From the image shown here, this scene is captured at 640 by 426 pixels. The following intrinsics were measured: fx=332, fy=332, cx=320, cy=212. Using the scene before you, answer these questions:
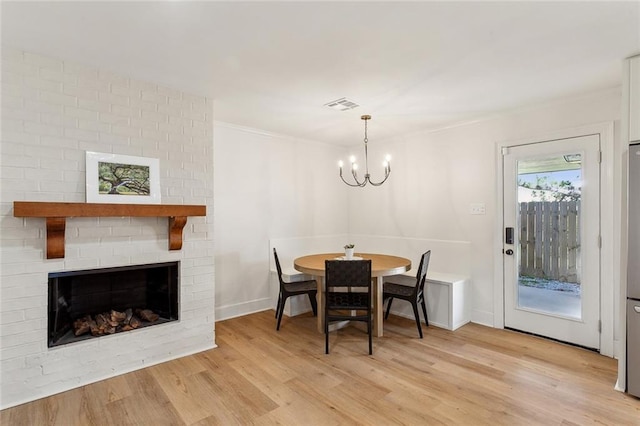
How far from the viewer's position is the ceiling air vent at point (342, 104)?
3270 mm

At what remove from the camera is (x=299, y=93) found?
3078 mm

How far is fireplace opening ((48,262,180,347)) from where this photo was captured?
254 cm

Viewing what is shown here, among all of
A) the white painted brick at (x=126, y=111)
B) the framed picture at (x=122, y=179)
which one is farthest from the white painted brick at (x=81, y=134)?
the white painted brick at (x=126, y=111)

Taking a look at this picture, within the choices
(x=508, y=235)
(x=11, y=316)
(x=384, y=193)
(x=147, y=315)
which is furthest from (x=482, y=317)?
(x=11, y=316)

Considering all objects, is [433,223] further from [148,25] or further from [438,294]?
[148,25]

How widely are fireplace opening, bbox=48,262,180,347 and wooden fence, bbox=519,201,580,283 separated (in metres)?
3.54

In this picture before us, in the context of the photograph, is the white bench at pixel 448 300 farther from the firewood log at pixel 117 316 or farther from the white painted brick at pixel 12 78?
the white painted brick at pixel 12 78

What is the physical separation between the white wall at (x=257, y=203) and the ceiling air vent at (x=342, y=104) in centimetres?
136

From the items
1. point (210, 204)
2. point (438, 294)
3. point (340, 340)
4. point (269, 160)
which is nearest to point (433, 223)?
point (438, 294)

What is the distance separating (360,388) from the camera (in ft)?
8.09

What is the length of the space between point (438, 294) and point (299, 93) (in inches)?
104

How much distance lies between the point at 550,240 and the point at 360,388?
2441mm

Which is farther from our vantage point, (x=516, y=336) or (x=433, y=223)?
(x=433, y=223)

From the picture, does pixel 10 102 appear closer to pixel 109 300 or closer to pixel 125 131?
pixel 125 131
